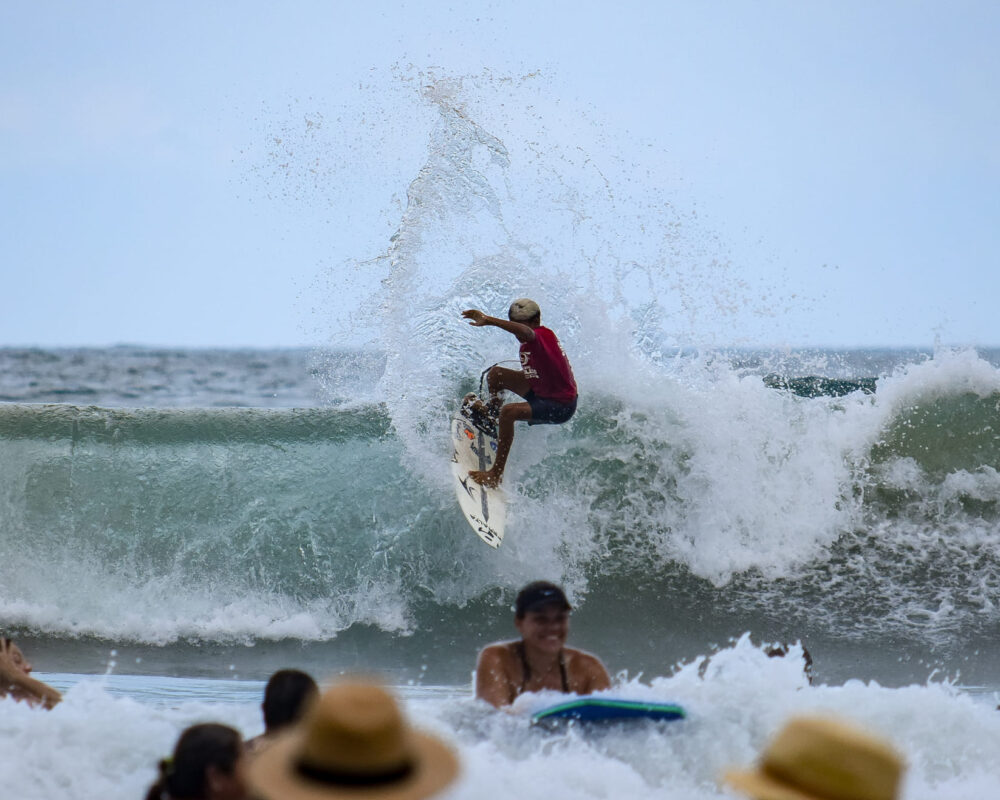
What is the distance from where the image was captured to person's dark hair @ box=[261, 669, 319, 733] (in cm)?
289

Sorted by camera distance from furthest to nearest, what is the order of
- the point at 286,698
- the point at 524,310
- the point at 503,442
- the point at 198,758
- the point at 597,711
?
the point at 503,442 → the point at 524,310 → the point at 597,711 → the point at 286,698 → the point at 198,758

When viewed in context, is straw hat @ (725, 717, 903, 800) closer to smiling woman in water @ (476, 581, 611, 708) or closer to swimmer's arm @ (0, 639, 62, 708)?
smiling woman in water @ (476, 581, 611, 708)

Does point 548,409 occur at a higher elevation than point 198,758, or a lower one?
higher

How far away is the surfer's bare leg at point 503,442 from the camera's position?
7.30 metres

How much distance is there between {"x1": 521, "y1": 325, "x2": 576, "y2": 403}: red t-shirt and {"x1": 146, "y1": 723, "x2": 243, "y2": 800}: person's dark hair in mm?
4879

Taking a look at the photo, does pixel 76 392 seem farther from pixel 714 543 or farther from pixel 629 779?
pixel 629 779

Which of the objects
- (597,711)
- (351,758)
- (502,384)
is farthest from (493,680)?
(502,384)

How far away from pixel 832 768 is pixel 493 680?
7.72 feet

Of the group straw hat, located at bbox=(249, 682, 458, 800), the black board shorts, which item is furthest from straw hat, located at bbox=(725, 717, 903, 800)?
the black board shorts

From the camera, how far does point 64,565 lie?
821 cm

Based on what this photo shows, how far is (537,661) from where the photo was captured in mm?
4078

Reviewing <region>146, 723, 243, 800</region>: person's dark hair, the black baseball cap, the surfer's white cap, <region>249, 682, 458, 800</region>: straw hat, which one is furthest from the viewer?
the surfer's white cap

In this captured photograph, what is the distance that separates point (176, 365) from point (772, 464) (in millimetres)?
40513

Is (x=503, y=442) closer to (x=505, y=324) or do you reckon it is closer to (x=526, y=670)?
(x=505, y=324)
